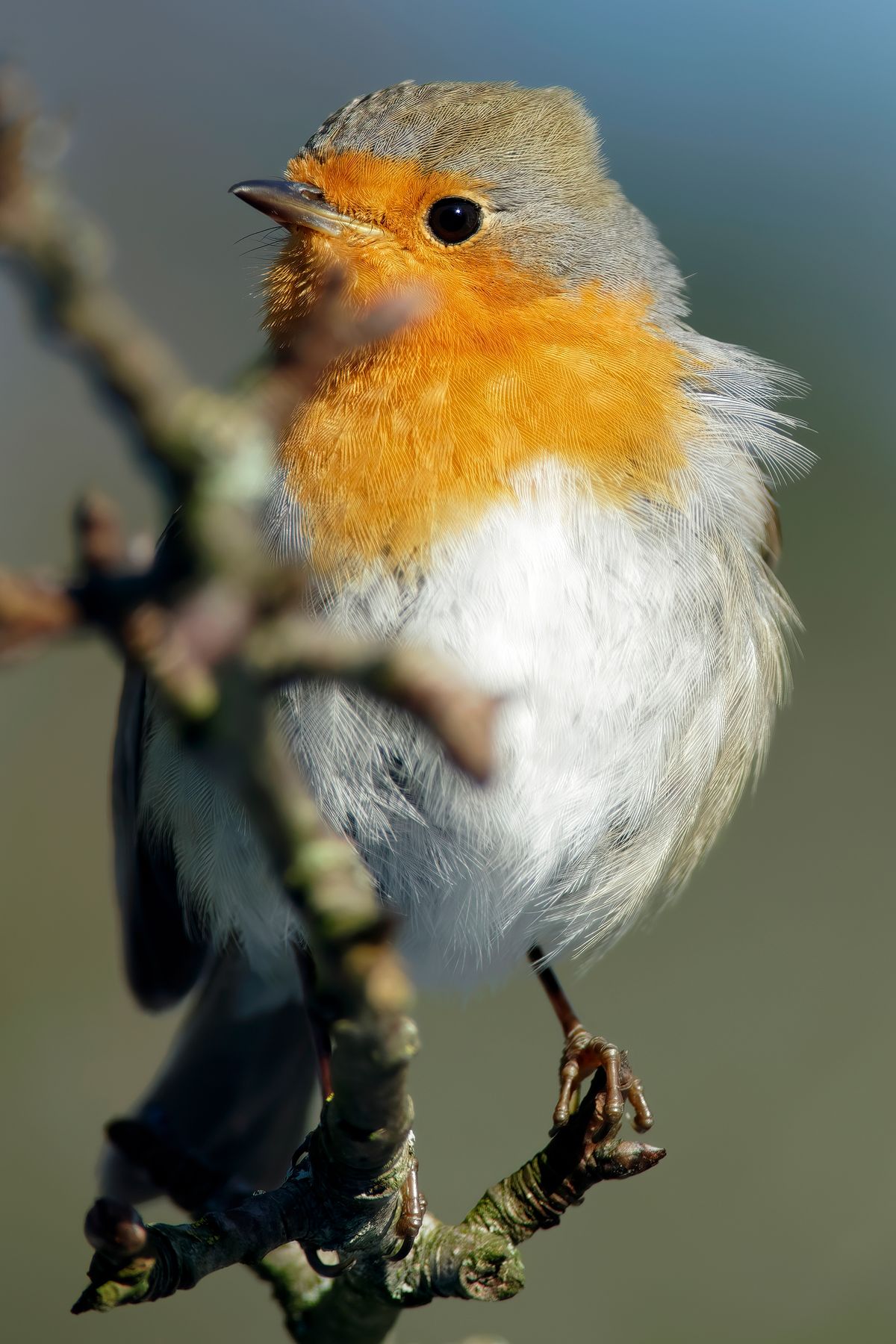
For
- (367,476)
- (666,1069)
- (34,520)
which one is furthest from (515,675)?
(34,520)

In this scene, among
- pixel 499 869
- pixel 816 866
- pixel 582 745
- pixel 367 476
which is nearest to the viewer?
pixel 367 476

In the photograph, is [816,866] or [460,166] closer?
[460,166]

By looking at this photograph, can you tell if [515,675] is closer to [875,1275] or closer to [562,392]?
[562,392]

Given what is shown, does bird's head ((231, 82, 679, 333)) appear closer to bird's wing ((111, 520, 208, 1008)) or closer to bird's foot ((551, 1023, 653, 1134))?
bird's wing ((111, 520, 208, 1008))

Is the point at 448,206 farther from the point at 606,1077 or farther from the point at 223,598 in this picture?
the point at 223,598

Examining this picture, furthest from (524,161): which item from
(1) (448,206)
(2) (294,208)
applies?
(2) (294,208)

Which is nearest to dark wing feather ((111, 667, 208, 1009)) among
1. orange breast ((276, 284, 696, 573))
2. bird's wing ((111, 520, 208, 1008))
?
bird's wing ((111, 520, 208, 1008))
